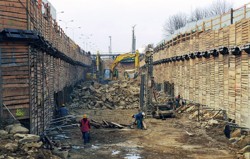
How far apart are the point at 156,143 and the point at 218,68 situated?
27.1 feet

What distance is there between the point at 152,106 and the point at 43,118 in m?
10.5

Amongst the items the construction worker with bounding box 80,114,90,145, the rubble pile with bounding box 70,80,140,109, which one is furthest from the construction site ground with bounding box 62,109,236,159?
the rubble pile with bounding box 70,80,140,109

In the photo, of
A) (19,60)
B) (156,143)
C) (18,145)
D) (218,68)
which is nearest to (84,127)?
(156,143)

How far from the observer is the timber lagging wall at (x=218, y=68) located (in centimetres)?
1695

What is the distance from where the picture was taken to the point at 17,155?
384 inches

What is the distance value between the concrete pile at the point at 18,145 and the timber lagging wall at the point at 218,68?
421 inches

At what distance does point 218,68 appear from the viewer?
21297 millimetres

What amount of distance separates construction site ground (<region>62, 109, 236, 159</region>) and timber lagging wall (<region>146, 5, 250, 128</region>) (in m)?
2.13

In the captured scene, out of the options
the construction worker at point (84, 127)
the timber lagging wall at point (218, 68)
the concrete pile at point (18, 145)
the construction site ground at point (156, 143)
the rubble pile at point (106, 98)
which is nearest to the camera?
the concrete pile at point (18, 145)

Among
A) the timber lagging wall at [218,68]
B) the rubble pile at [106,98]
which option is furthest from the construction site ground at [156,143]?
the rubble pile at [106,98]

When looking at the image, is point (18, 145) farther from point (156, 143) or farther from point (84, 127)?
point (156, 143)

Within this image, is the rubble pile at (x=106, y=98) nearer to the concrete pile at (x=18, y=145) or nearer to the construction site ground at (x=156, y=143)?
the construction site ground at (x=156, y=143)

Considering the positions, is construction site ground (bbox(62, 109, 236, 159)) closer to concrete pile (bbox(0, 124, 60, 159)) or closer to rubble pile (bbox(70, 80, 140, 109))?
concrete pile (bbox(0, 124, 60, 159))

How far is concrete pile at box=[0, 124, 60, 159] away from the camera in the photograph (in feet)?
31.8
